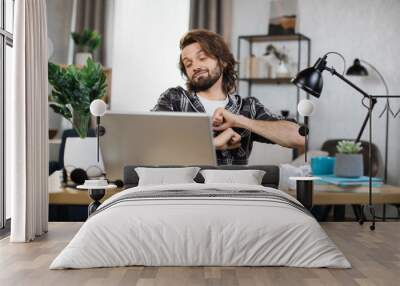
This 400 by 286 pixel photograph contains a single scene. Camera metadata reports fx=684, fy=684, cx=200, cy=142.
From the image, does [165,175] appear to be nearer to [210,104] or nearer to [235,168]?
[235,168]

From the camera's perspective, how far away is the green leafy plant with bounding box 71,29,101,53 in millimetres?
7770

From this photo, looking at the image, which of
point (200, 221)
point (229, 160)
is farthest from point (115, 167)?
point (200, 221)

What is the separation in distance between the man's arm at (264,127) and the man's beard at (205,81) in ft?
0.89

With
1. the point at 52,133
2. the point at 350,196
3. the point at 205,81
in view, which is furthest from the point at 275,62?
the point at 52,133

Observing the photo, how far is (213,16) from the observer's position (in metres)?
7.54

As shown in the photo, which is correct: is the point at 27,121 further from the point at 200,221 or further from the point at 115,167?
the point at 200,221

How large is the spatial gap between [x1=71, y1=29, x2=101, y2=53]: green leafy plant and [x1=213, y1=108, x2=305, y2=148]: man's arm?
1.84 metres

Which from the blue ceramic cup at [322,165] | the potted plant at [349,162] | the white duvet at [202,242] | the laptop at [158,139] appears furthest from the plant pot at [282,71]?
the white duvet at [202,242]

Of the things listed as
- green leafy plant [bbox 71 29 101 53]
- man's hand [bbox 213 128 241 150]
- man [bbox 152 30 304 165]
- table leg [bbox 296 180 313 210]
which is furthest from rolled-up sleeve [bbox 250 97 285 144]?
green leafy plant [bbox 71 29 101 53]

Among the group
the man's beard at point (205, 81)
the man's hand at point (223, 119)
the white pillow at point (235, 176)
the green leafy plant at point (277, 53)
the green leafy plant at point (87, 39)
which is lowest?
the white pillow at point (235, 176)

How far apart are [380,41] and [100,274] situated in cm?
466

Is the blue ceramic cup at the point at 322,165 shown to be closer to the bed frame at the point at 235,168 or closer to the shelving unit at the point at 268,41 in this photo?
the bed frame at the point at 235,168

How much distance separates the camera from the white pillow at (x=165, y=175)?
5.68m

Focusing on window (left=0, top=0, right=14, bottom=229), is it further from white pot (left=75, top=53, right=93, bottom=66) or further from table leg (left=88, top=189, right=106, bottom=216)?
white pot (left=75, top=53, right=93, bottom=66)
